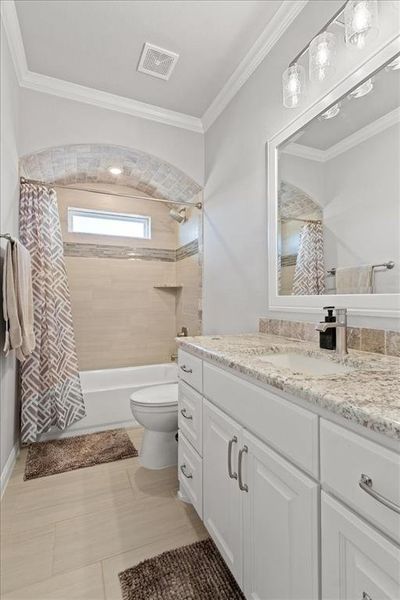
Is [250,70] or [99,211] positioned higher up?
[250,70]

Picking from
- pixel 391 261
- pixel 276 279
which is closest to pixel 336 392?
pixel 391 261

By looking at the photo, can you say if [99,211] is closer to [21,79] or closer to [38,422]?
[21,79]

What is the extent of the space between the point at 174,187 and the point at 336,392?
8.93ft

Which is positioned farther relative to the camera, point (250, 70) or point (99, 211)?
point (99, 211)

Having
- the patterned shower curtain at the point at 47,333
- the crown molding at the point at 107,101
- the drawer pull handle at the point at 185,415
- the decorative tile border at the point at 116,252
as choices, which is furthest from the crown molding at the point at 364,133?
the decorative tile border at the point at 116,252

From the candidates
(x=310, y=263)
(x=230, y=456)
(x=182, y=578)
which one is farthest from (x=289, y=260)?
(x=182, y=578)

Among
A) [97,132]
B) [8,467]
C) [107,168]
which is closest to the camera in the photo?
[8,467]

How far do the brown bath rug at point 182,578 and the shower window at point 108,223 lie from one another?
294cm

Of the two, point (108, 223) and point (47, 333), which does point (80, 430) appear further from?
point (108, 223)

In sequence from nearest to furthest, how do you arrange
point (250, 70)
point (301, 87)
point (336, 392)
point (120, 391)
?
point (336, 392), point (301, 87), point (250, 70), point (120, 391)

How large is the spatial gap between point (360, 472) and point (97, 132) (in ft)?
8.70

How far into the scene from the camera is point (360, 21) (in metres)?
1.11

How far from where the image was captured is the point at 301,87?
1432 millimetres

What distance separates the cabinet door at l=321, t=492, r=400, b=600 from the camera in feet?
1.68
